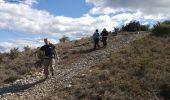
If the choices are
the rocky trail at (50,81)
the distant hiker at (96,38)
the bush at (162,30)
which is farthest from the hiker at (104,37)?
the bush at (162,30)

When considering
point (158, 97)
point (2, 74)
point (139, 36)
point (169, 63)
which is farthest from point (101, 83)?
point (139, 36)

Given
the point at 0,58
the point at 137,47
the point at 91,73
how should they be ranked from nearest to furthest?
the point at 91,73
the point at 137,47
the point at 0,58

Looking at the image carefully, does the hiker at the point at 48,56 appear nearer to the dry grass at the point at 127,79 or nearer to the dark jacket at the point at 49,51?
the dark jacket at the point at 49,51

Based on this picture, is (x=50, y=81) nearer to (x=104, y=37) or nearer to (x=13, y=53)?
(x=104, y=37)

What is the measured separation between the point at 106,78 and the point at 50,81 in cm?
276

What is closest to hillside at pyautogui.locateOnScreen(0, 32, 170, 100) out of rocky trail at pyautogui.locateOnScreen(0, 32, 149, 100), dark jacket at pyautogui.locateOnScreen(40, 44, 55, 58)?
rocky trail at pyautogui.locateOnScreen(0, 32, 149, 100)

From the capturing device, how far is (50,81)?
2033 centimetres

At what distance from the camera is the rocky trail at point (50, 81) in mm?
18719

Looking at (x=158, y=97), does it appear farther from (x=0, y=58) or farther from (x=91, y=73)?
(x=0, y=58)

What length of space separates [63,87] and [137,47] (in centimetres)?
750

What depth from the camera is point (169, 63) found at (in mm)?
21000

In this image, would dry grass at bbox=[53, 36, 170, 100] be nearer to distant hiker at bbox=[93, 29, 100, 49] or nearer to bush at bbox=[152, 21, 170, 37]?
distant hiker at bbox=[93, 29, 100, 49]

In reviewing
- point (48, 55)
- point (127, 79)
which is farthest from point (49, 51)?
point (127, 79)

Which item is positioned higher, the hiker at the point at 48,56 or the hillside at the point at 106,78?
the hiker at the point at 48,56
